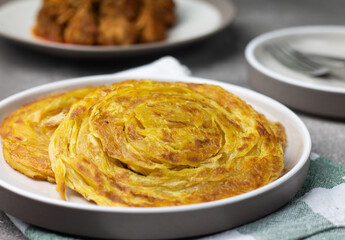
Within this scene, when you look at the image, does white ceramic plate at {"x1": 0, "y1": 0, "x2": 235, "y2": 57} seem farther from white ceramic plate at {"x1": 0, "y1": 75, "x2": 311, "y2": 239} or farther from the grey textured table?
white ceramic plate at {"x1": 0, "y1": 75, "x2": 311, "y2": 239}

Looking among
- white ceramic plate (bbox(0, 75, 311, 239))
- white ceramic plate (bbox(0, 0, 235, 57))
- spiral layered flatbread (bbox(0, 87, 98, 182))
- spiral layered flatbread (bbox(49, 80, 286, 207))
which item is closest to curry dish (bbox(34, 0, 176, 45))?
white ceramic plate (bbox(0, 0, 235, 57))

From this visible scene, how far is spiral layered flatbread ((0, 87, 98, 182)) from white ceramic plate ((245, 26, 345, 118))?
3.32 ft

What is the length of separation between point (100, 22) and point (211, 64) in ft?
2.48

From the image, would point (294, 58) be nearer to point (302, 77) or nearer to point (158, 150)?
point (302, 77)

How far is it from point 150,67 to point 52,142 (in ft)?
3.85

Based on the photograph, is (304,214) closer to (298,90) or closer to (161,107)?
(161,107)

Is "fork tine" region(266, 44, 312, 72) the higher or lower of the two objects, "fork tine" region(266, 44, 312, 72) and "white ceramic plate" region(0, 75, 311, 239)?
the lower

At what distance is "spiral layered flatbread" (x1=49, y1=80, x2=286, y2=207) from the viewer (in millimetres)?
1784

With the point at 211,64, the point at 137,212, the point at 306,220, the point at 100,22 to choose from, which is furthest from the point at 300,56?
the point at 137,212

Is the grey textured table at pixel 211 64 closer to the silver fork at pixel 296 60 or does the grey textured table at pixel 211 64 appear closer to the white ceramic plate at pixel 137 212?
the silver fork at pixel 296 60

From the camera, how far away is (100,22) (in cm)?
371

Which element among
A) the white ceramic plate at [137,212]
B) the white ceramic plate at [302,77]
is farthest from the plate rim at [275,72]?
the white ceramic plate at [137,212]

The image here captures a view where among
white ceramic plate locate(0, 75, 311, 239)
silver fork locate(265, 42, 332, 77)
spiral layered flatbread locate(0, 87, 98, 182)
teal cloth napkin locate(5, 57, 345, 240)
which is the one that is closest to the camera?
white ceramic plate locate(0, 75, 311, 239)

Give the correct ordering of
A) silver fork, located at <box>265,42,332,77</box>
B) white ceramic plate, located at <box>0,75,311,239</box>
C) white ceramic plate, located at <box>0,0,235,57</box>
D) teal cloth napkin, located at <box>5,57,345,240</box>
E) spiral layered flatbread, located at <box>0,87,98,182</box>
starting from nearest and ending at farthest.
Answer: white ceramic plate, located at <box>0,75,311,239</box>
teal cloth napkin, located at <box>5,57,345,240</box>
spiral layered flatbread, located at <box>0,87,98,182</box>
silver fork, located at <box>265,42,332,77</box>
white ceramic plate, located at <box>0,0,235,57</box>
